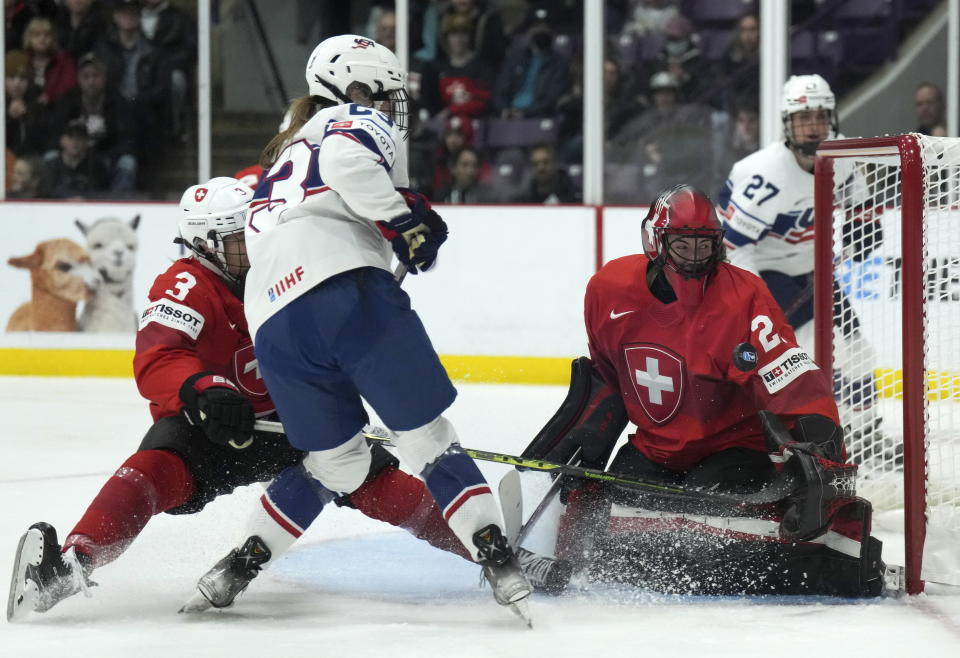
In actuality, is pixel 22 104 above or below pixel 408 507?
above

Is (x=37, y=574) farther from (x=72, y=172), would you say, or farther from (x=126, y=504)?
(x=72, y=172)

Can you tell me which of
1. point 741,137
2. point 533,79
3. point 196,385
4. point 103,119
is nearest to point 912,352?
point 196,385

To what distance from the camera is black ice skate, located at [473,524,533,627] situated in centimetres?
245

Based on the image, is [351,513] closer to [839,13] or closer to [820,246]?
[820,246]

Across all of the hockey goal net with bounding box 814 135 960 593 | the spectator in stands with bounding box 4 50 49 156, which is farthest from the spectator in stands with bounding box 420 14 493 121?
the hockey goal net with bounding box 814 135 960 593

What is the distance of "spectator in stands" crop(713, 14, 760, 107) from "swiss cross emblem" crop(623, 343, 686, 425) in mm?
3915

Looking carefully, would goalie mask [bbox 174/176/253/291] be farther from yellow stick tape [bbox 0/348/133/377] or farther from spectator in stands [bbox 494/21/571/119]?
spectator in stands [bbox 494/21/571/119]

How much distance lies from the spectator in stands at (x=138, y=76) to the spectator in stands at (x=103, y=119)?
32 millimetres

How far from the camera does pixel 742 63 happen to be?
256 inches

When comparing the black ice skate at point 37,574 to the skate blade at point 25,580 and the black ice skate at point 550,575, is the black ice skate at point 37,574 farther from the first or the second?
the black ice skate at point 550,575

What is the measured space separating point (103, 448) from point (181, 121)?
2764 mm

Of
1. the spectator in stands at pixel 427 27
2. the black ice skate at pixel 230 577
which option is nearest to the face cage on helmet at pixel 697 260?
the black ice skate at pixel 230 577

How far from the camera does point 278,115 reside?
23.0 feet

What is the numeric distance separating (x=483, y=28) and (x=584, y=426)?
422 centimetres
